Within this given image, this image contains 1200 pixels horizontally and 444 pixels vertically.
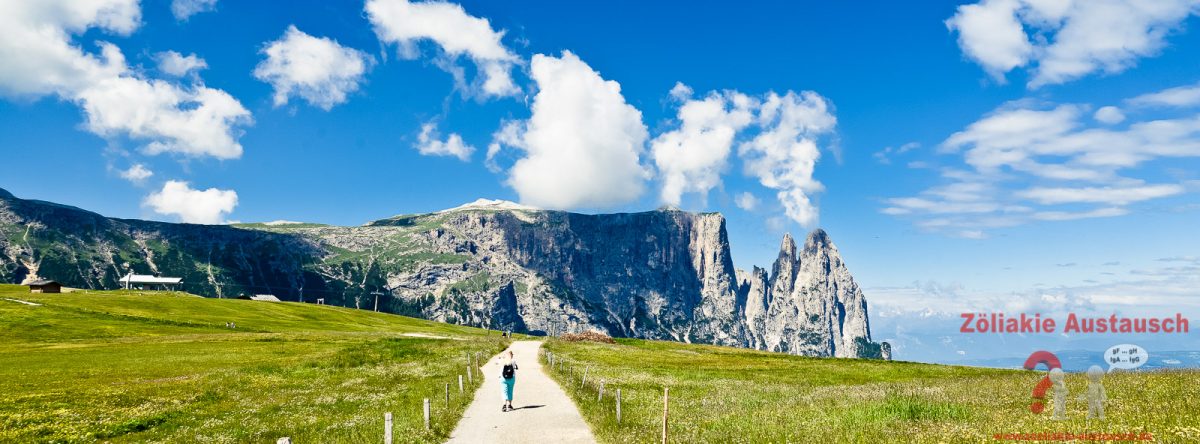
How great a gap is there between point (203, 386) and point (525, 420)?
29719mm

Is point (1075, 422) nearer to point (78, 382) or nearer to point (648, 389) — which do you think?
point (648, 389)

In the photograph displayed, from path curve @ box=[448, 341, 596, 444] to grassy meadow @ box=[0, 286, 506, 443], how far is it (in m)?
0.90

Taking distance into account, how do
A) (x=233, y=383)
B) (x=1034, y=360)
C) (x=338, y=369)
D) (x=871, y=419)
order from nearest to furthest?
(x=1034, y=360) < (x=871, y=419) < (x=233, y=383) < (x=338, y=369)

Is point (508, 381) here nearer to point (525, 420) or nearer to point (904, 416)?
point (525, 420)

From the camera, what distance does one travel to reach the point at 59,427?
25.9 metres

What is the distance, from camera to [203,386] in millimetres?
40875

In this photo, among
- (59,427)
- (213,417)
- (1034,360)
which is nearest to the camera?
(1034,360)

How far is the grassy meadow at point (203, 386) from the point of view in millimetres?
25047

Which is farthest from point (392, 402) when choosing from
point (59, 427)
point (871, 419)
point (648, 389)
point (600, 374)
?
point (871, 419)

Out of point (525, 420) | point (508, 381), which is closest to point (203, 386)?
point (508, 381)

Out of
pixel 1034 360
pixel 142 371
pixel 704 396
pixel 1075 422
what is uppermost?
pixel 1034 360

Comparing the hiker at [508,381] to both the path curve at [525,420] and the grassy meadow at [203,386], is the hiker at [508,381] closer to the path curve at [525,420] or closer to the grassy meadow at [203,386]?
the path curve at [525,420]

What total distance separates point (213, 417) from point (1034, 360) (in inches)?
1354

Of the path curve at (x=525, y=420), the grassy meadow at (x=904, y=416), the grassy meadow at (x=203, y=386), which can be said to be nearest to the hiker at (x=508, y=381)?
the path curve at (x=525, y=420)
